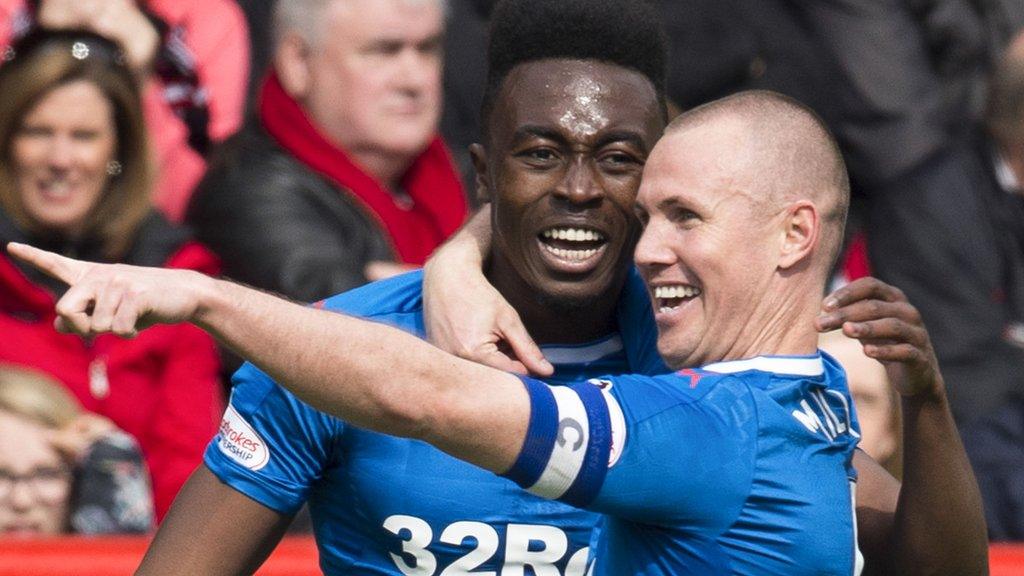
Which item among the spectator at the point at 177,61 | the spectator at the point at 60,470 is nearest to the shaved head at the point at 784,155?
the spectator at the point at 60,470

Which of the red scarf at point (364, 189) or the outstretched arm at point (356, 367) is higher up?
the red scarf at point (364, 189)

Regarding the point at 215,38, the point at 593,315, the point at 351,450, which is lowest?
the point at 351,450

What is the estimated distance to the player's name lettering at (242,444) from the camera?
3.20 meters

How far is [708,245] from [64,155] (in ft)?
9.23

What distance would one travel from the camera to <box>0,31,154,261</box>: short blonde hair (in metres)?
5.22

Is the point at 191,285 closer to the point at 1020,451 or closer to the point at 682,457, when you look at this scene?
the point at 682,457

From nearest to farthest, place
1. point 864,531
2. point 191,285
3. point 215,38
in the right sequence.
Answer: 1. point 191,285
2. point 864,531
3. point 215,38

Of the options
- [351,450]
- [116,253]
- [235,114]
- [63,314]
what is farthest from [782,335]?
[235,114]

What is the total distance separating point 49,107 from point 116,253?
0.45 meters

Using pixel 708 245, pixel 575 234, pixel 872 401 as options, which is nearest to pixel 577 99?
pixel 575 234

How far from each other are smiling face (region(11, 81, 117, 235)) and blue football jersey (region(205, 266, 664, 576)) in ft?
6.90

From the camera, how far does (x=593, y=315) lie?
3387 mm

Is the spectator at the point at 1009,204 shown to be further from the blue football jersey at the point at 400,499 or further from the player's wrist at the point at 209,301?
the player's wrist at the point at 209,301

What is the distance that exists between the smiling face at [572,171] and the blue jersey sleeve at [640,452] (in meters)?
0.61
